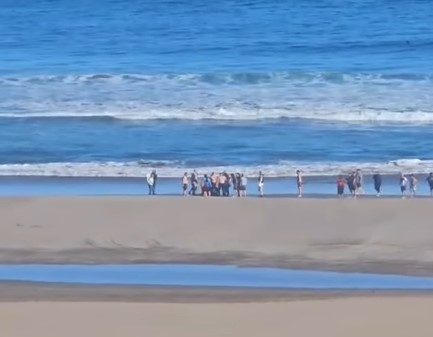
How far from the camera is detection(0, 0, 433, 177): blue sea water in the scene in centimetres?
2567

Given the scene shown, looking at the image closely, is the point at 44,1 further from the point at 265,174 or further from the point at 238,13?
the point at 265,174

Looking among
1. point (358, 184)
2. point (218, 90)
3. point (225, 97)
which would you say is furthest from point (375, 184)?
point (218, 90)

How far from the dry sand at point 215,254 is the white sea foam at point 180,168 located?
3.77 metres

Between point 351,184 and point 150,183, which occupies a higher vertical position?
point 150,183

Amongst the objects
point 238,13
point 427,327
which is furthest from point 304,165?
point 238,13

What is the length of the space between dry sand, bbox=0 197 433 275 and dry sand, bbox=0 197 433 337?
0.02m

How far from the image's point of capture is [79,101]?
109ft

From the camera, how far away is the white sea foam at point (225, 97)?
30.8m

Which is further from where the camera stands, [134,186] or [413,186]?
[134,186]

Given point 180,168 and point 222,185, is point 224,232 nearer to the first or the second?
point 222,185

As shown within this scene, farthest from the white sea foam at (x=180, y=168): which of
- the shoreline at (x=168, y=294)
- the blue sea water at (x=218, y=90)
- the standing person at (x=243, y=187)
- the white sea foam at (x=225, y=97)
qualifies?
the shoreline at (x=168, y=294)

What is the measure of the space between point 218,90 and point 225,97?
4.85 feet

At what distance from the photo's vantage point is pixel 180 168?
80.3ft

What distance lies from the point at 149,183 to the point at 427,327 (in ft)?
31.6
